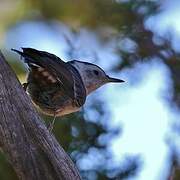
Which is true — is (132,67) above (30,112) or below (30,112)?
below

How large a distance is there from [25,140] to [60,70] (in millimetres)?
784

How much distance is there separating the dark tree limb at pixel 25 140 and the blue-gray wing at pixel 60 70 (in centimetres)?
38

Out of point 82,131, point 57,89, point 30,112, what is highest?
point 30,112

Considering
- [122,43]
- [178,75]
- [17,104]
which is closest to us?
[17,104]

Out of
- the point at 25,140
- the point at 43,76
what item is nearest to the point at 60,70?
the point at 43,76

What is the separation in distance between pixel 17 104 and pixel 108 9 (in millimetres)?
1353

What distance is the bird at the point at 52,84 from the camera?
3.01 m

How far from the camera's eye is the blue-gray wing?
9.66ft

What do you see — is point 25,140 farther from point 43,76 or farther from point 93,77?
point 93,77

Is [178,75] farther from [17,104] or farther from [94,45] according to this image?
[17,104]

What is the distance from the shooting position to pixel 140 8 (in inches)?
141

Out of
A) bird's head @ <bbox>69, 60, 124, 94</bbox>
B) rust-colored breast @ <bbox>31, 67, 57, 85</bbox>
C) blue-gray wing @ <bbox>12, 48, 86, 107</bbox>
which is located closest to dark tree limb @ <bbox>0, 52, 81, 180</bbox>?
blue-gray wing @ <bbox>12, 48, 86, 107</bbox>

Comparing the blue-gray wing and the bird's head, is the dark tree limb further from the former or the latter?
the bird's head

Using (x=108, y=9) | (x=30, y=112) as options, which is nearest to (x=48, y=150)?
(x=30, y=112)
